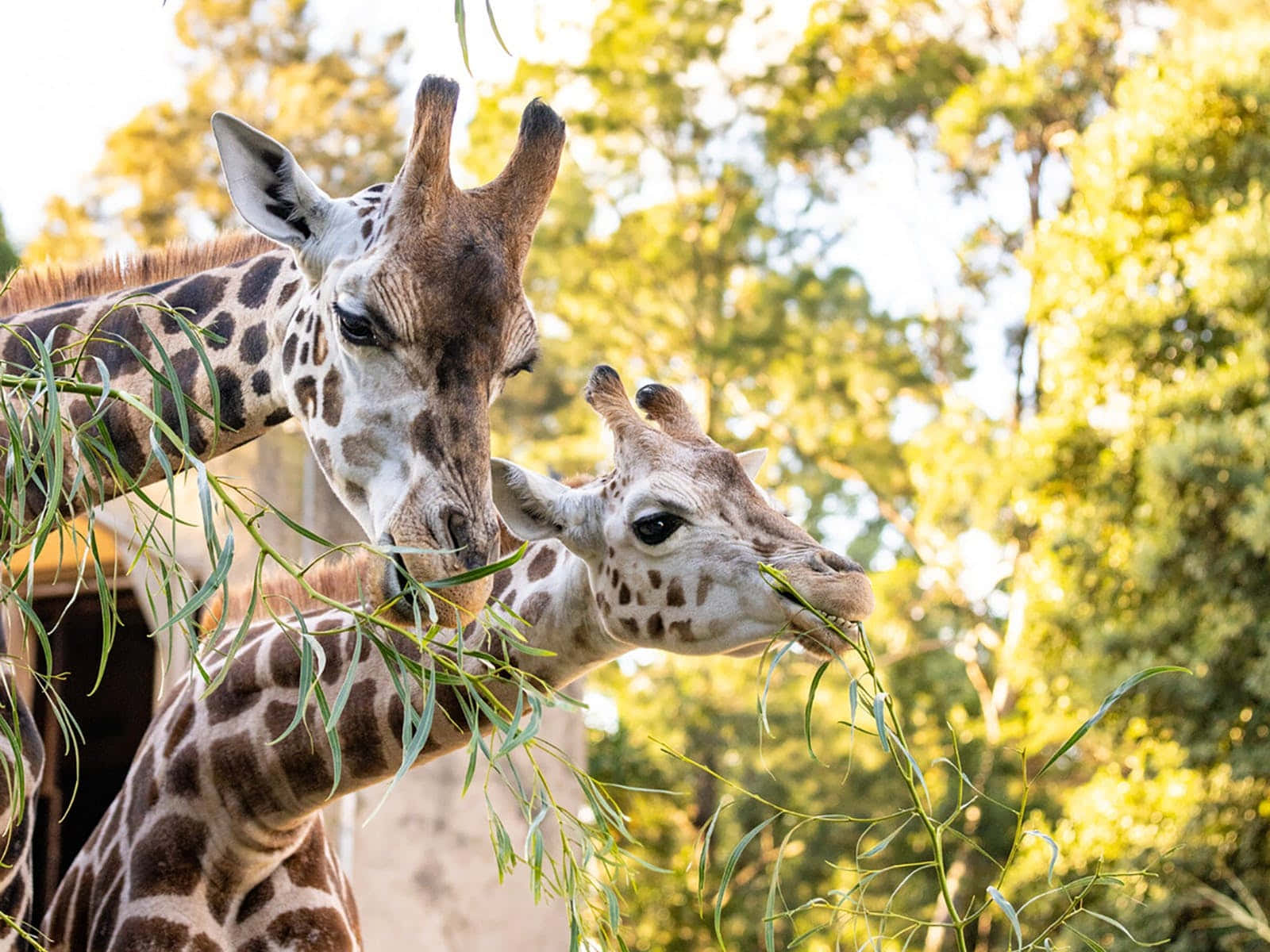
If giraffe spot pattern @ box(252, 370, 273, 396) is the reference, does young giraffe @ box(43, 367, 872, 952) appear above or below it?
below

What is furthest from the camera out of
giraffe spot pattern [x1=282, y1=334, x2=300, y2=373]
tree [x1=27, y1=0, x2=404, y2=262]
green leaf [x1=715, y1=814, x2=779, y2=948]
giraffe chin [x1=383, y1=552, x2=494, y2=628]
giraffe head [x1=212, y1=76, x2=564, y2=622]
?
tree [x1=27, y1=0, x2=404, y2=262]

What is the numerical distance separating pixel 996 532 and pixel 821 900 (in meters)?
11.0

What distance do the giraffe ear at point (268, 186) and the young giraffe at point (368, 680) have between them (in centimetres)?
55

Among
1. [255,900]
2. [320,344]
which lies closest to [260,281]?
[320,344]

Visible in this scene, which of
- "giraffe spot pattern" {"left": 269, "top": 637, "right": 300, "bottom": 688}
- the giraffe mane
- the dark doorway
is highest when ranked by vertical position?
the giraffe mane

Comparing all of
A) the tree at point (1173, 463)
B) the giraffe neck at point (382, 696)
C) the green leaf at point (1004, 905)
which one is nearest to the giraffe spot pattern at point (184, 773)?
the giraffe neck at point (382, 696)

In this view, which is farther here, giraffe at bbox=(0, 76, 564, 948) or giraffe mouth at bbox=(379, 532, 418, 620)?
giraffe at bbox=(0, 76, 564, 948)

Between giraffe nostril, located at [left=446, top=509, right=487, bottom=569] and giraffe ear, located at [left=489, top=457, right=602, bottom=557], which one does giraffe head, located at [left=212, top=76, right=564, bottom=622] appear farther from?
giraffe ear, located at [left=489, top=457, right=602, bottom=557]

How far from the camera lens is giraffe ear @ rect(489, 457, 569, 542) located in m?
2.83

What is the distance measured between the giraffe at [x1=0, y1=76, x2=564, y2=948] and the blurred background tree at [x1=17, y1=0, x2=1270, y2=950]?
6.54 m

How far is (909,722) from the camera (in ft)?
47.8

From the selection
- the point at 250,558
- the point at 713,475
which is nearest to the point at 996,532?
the point at 250,558

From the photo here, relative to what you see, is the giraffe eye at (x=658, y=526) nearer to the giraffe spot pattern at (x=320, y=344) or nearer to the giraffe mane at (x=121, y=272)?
the giraffe spot pattern at (x=320, y=344)

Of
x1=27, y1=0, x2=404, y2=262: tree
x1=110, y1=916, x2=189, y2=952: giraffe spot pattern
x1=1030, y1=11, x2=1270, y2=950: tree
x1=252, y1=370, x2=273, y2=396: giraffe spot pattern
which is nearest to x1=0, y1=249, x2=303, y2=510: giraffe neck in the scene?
x1=252, y1=370, x2=273, y2=396: giraffe spot pattern
